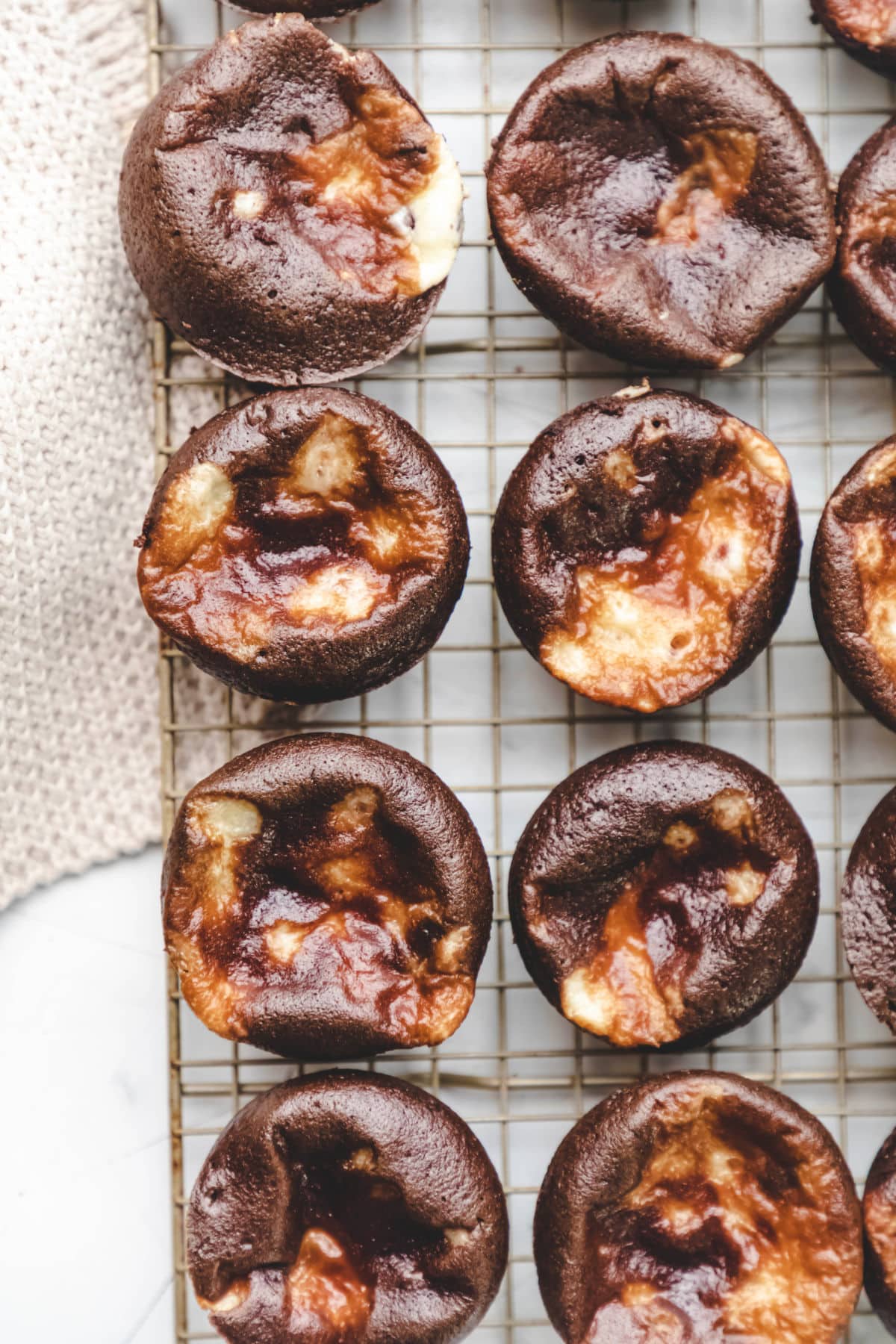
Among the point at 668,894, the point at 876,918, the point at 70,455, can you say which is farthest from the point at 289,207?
the point at 876,918

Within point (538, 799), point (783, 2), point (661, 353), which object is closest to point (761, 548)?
point (661, 353)

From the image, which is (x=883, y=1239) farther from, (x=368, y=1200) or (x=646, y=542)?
(x=646, y=542)

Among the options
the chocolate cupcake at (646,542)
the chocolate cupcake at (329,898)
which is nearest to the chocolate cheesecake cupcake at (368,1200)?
the chocolate cupcake at (329,898)

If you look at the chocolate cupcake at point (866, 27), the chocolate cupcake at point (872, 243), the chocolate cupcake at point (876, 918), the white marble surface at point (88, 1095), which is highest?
the chocolate cupcake at point (866, 27)

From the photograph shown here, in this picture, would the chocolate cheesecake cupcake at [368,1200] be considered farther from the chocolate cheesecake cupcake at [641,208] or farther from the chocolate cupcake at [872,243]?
the chocolate cupcake at [872,243]

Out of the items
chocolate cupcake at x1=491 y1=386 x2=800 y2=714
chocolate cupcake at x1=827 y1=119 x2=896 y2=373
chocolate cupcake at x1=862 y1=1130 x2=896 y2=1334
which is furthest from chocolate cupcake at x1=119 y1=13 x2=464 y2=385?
chocolate cupcake at x1=862 y1=1130 x2=896 y2=1334

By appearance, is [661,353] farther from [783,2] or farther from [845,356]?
[783,2]
